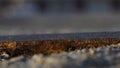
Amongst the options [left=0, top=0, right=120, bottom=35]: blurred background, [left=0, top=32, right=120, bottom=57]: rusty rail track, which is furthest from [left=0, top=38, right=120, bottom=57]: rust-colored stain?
[left=0, top=0, right=120, bottom=35]: blurred background

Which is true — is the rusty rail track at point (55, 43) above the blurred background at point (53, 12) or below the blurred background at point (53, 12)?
below

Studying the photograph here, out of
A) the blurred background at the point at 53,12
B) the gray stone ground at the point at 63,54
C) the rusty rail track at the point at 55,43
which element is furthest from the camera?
the rusty rail track at the point at 55,43

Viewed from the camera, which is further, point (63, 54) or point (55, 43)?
point (55, 43)

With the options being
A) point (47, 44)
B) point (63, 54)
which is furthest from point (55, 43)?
point (63, 54)

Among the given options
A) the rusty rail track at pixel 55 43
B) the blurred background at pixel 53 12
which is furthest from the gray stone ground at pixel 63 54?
the rusty rail track at pixel 55 43

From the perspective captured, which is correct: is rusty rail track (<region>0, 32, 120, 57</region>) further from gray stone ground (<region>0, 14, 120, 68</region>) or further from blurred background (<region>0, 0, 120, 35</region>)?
blurred background (<region>0, 0, 120, 35</region>)

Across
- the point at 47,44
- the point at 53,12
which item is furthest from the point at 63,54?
the point at 47,44

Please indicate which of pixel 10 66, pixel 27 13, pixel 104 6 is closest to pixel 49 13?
pixel 27 13

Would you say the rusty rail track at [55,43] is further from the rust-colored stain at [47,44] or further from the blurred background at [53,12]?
the blurred background at [53,12]

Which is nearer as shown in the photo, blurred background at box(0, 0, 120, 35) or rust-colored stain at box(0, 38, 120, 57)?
blurred background at box(0, 0, 120, 35)

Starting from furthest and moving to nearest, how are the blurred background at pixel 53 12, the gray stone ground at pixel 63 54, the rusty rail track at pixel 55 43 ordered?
the rusty rail track at pixel 55 43 → the blurred background at pixel 53 12 → the gray stone ground at pixel 63 54

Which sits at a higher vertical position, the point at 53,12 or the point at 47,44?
the point at 53,12

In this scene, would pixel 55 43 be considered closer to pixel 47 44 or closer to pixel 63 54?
pixel 47 44

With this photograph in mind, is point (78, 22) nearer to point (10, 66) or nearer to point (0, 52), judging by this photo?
point (10, 66)
